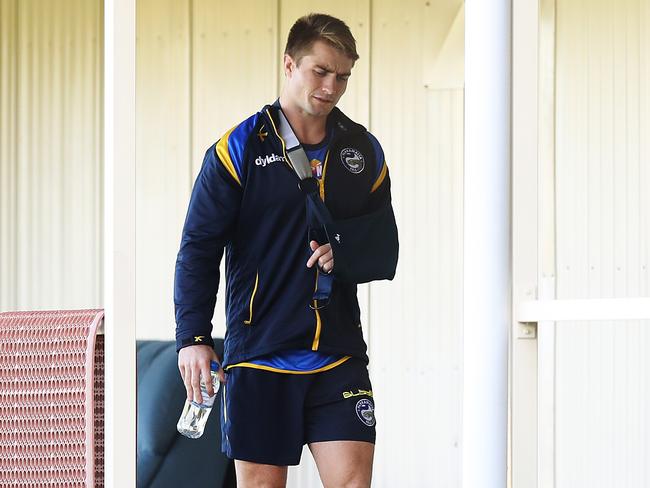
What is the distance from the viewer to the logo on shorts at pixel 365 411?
3.07 meters

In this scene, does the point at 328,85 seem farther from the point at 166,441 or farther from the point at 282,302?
the point at 166,441

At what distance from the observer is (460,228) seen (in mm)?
4801

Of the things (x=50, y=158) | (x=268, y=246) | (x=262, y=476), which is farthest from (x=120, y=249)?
(x=50, y=158)

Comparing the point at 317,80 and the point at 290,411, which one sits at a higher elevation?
the point at 317,80

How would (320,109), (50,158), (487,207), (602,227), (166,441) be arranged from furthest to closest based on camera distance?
(50,158) < (602,227) < (166,441) < (320,109) < (487,207)

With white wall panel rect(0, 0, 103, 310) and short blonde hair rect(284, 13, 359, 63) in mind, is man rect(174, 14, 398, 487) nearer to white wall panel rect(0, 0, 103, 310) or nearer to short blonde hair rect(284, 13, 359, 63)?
short blonde hair rect(284, 13, 359, 63)

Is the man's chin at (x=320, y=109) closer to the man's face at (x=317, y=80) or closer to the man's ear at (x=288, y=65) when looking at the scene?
the man's face at (x=317, y=80)

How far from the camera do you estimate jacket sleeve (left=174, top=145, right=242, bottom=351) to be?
309cm

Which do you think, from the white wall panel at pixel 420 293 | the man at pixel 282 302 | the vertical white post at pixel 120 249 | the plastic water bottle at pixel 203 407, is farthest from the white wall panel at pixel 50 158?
the vertical white post at pixel 120 249

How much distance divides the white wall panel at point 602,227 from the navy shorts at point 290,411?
1.83 m

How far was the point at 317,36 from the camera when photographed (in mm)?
3244

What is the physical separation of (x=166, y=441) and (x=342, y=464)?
3.95 feet

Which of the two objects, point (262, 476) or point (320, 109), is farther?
point (320, 109)

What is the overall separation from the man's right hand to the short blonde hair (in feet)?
2.90
